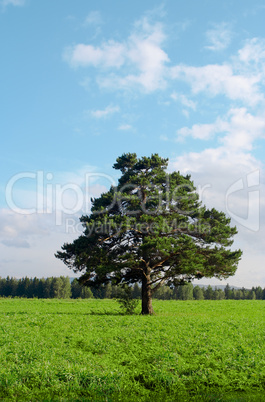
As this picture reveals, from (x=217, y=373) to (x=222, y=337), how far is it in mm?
5417

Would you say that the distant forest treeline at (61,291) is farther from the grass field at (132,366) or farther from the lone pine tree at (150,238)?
the grass field at (132,366)

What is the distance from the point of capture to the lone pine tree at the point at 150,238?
29.5m

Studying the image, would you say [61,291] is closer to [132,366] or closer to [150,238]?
[150,238]

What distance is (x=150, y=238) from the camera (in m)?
29.5

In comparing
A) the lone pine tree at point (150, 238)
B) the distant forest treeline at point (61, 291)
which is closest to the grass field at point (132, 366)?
the lone pine tree at point (150, 238)

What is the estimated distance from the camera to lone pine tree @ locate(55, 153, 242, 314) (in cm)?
2953

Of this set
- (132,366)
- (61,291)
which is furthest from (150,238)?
(61,291)

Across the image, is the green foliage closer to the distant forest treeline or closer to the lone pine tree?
the lone pine tree

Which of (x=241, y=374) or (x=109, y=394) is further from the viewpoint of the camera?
(x=241, y=374)

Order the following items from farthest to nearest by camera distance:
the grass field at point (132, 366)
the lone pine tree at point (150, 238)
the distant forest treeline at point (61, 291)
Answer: the distant forest treeline at point (61, 291) < the lone pine tree at point (150, 238) < the grass field at point (132, 366)

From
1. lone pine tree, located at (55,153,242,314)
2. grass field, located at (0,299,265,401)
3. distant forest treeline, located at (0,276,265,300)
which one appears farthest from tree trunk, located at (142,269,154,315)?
distant forest treeline, located at (0,276,265,300)

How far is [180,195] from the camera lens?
32.1 meters

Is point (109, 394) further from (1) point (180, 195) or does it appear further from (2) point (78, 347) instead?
(1) point (180, 195)

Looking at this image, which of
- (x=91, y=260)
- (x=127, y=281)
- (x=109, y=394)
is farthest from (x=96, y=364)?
(x=127, y=281)
